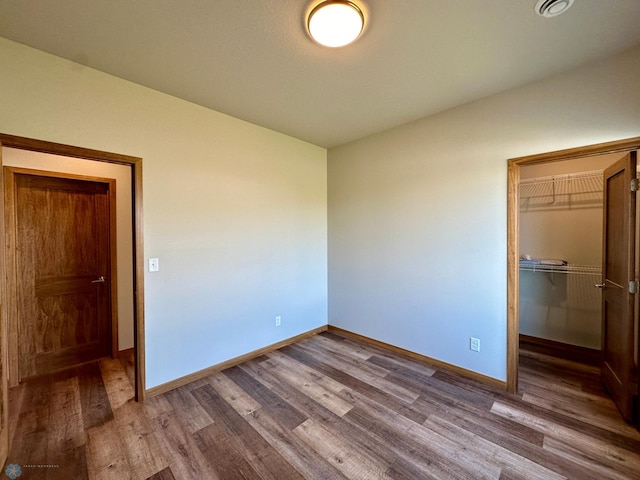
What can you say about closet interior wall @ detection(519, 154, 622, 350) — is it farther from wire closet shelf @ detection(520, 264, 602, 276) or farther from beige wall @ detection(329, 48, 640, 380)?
beige wall @ detection(329, 48, 640, 380)

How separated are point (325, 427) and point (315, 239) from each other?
233cm

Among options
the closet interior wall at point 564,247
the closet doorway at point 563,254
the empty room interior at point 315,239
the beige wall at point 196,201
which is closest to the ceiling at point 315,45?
the empty room interior at point 315,239

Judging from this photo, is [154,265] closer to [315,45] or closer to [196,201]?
[196,201]

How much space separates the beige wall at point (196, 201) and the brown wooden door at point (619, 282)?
9.92 ft

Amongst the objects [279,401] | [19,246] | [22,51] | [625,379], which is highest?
[22,51]

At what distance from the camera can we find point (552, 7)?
1455 mm

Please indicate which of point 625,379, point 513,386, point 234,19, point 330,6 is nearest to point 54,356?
point 234,19

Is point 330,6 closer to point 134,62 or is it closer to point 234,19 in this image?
point 234,19

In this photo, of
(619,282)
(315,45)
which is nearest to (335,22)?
(315,45)

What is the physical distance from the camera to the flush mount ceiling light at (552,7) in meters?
1.42

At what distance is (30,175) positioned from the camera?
2.58 m

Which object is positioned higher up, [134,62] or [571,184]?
[134,62]

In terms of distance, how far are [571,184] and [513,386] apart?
7.94 ft

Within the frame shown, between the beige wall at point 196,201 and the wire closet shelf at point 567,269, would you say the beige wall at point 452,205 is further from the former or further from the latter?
the wire closet shelf at point 567,269
